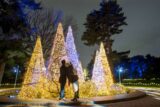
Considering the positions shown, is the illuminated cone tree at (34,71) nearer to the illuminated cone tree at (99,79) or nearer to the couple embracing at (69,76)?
the couple embracing at (69,76)

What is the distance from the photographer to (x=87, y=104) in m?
13.3

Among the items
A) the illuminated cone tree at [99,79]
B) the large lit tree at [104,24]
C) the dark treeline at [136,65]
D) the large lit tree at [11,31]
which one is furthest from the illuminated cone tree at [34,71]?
the dark treeline at [136,65]

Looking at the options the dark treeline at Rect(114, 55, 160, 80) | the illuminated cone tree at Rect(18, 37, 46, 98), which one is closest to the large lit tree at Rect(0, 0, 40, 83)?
the illuminated cone tree at Rect(18, 37, 46, 98)

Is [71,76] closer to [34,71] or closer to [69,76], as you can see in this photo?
[69,76]

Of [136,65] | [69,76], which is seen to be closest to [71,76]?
[69,76]

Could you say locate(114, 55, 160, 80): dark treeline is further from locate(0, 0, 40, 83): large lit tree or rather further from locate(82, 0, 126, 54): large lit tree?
locate(0, 0, 40, 83): large lit tree

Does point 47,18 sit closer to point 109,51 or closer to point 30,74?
point 109,51

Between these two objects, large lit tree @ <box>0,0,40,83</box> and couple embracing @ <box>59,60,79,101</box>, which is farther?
large lit tree @ <box>0,0,40,83</box>

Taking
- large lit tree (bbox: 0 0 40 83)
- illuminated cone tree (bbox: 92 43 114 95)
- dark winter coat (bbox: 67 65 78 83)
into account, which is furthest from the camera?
large lit tree (bbox: 0 0 40 83)

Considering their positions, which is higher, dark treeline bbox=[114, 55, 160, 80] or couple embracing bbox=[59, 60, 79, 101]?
dark treeline bbox=[114, 55, 160, 80]

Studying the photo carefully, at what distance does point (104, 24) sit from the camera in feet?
150

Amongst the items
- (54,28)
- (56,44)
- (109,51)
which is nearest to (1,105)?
(56,44)

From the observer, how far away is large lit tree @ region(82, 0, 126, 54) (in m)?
45.1

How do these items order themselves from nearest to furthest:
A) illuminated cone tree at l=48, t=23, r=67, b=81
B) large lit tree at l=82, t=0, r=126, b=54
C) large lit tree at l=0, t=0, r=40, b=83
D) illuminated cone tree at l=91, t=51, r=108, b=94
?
illuminated cone tree at l=48, t=23, r=67, b=81, illuminated cone tree at l=91, t=51, r=108, b=94, large lit tree at l=0, t=0, r=40, b=83, large lit tree at l=82, t=0, r=126, b=54
